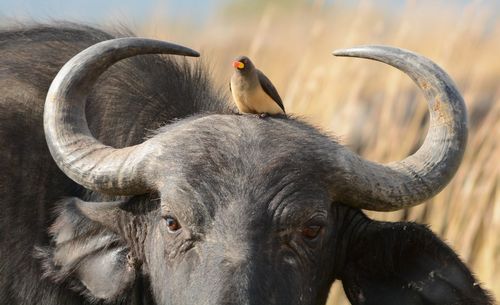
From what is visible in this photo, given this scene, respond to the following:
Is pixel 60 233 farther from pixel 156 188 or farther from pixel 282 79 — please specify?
pixel 282 79

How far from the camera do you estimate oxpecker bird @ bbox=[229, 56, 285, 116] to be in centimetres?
624

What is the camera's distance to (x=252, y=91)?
20.8 feet

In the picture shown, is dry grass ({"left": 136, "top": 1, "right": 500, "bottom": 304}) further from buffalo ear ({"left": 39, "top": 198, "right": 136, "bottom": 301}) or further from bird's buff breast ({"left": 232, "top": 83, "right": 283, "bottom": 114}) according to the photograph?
bird's buff breast ({"left": 232, "top": 83, "right": 283, "bottom": 114})

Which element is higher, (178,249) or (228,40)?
(178,249)

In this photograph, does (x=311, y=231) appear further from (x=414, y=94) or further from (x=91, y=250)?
(x=414, y=94)

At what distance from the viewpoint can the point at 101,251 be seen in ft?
22.5

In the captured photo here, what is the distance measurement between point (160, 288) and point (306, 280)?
803 millimetres

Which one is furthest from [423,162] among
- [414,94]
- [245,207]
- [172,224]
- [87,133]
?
[414,94]

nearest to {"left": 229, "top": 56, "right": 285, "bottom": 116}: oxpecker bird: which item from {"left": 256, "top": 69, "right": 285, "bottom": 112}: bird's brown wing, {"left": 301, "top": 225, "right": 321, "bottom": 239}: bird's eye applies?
{"left": 256, "top": 69, "right": 285, "bottom": 112}: bird's brown wing

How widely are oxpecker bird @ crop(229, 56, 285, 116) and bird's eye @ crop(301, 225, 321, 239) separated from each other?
28.2 inches

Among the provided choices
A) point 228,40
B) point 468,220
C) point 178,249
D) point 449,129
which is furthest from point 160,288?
point 228,40

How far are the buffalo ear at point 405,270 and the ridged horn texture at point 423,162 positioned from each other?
359 millimetres

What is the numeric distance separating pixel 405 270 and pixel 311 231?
826mm

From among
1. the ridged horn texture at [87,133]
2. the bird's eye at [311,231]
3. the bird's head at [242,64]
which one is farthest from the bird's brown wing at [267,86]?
the bird's eye at [311,231]
